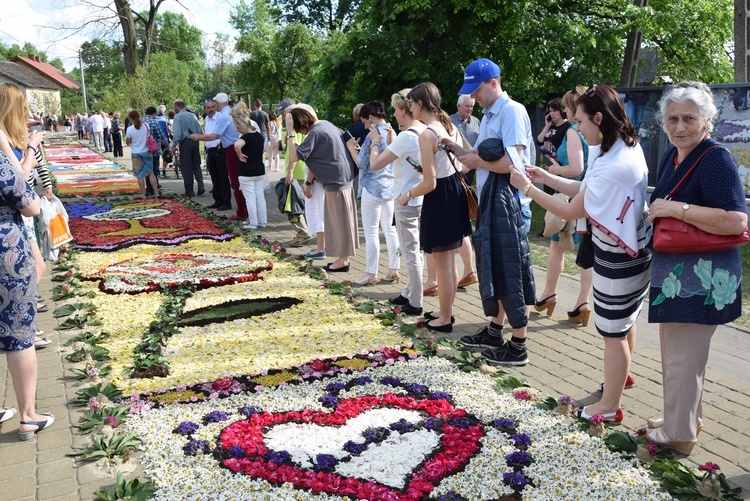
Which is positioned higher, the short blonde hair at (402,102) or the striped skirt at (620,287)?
the short blonde hair at (402,102)

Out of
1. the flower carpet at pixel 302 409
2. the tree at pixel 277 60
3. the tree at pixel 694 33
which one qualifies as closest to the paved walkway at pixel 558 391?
the flower carpet at pixel 302 409

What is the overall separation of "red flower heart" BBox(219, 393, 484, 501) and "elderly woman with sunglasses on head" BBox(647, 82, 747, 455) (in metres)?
1.21

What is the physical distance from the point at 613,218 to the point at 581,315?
2433 mm

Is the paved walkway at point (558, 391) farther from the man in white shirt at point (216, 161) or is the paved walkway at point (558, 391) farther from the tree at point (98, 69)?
the tree at point (98, 69)

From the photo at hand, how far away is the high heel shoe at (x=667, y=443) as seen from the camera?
146 inches

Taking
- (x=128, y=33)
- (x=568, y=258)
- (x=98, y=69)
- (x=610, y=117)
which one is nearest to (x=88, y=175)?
(x=128, y=33)

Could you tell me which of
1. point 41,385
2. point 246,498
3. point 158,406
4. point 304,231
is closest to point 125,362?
point 41,385

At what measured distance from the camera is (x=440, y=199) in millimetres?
5660

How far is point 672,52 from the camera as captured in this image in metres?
14.2

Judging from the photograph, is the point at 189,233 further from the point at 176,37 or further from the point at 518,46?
the point at 176,37

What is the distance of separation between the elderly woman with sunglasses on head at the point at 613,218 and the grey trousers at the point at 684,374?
0.32 metres

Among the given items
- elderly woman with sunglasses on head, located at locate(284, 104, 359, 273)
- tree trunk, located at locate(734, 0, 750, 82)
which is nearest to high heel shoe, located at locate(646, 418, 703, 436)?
elderly woman with sunglasses on head, located at locate(284, 104, 359, 273)

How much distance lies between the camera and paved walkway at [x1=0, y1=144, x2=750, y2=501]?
12.0 ft

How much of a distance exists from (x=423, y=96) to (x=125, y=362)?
131 inches
